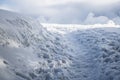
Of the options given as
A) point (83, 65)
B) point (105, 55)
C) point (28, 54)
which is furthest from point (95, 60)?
point (28, 54)

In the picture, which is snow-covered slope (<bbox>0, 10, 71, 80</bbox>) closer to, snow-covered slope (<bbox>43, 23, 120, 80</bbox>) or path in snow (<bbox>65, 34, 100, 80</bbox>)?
path in snow (<bbox>65, 34, 100, 80</bbox>)

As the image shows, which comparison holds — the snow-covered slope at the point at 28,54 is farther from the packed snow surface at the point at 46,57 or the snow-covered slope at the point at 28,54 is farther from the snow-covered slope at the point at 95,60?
the snow-covered slope at the point at 95,60

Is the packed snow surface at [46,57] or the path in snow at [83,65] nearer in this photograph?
the packed snow surface at [46,57]

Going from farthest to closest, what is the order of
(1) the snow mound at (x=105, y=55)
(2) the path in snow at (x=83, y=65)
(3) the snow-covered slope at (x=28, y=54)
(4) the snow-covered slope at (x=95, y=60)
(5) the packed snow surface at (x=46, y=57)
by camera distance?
(2) the path in snow at (x=83, y=65)
(4) the snow-covered slope at (x=95, y=60)
(1) the snow mound at (x=105, y=55)
(5) the packed snow surface at (x=46, y=57)
(3) the snow-covered slope at (x=28, y=54)

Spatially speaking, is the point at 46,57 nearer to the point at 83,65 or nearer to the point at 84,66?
the point at 83,65

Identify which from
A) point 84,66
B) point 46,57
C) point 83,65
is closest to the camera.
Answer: point 84,66

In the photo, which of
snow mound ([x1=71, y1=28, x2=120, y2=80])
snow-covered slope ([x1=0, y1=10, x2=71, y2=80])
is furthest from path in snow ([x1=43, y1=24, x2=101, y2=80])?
snow-covered slope ([x1=0, y1=10, x2=71, y2=80])

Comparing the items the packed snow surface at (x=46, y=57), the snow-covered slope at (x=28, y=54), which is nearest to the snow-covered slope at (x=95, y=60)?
the packed snow surface at (x=46, y=57)

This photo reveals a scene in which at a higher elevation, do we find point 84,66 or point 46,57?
point 46,57

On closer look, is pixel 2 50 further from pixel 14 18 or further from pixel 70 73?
pixel 14 18
